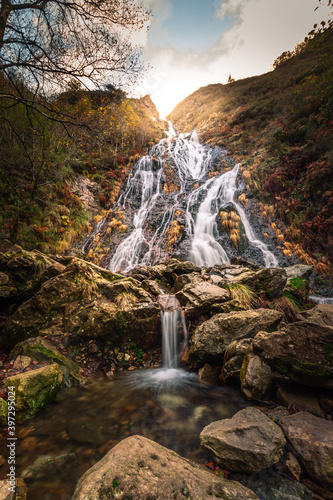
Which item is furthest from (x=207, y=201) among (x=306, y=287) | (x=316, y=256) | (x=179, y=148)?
(x=179, y=148)

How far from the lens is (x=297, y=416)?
2.23m

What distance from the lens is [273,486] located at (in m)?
1.68

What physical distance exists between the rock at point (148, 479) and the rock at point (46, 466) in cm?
84

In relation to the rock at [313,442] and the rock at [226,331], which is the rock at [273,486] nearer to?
the rock at [313,442]

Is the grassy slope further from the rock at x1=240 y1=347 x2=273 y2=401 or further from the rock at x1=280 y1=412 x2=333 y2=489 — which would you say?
the rock at x1=280 y1=412 x2=333 y2=489

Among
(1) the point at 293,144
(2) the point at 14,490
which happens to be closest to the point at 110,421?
(2) the point at 14,490

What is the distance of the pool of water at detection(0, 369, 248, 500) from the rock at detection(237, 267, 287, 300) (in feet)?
9.42

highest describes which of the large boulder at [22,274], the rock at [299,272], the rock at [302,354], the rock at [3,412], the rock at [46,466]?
the large boulder at [22,274]

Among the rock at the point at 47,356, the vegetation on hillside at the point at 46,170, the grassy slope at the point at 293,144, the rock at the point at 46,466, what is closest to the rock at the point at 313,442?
the rock at the point at 46,466

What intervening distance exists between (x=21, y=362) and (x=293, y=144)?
712 inches

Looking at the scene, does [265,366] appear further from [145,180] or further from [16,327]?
[145,180]

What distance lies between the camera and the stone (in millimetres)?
1743

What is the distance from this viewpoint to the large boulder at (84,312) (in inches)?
169

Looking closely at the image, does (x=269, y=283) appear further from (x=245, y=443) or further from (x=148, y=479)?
(x=148, y=479)
